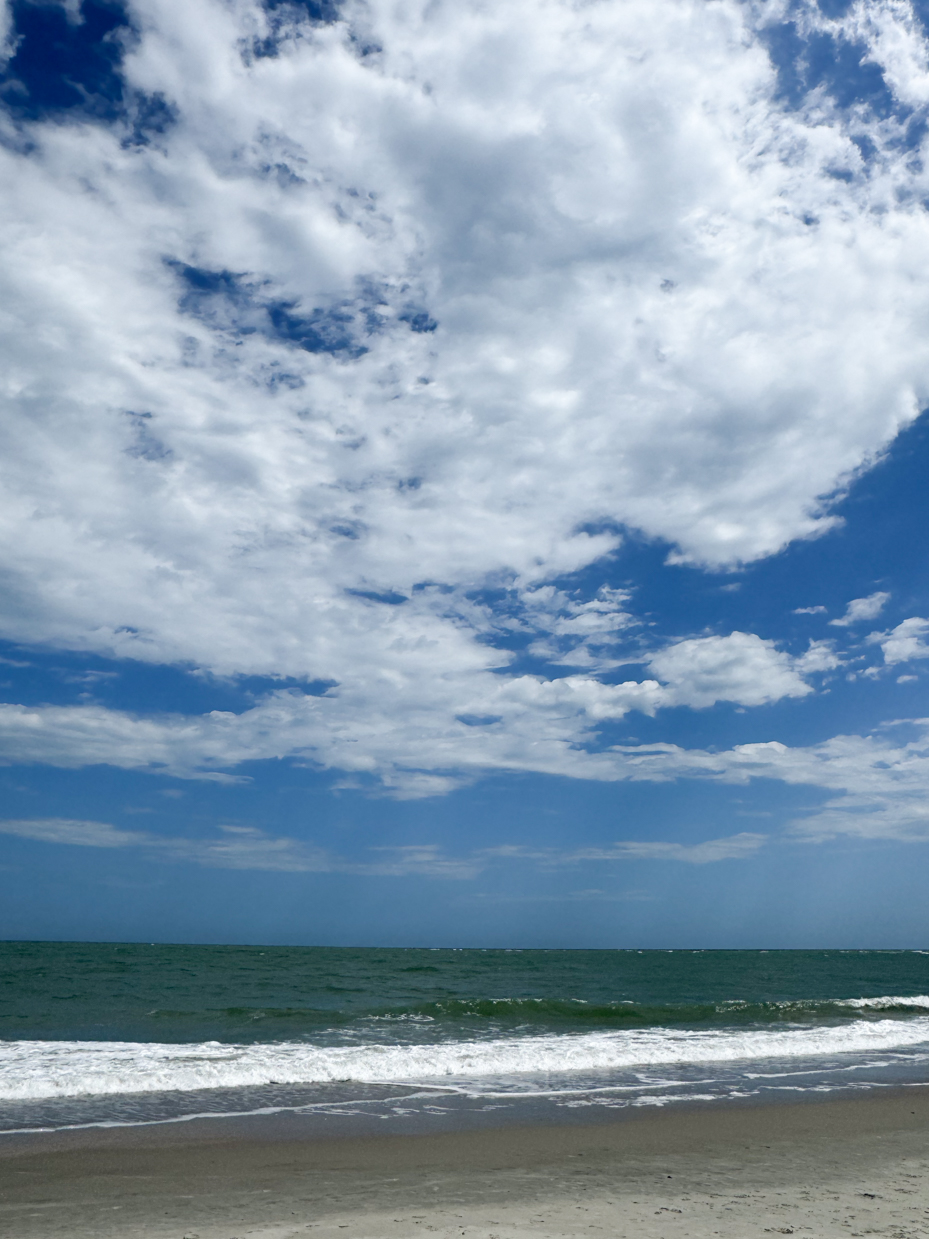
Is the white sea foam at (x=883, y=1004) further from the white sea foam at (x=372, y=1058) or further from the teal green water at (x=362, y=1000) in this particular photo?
the white sea foam at (x=372, y=1058)

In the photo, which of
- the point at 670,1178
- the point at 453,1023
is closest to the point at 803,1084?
the point at 670,1178

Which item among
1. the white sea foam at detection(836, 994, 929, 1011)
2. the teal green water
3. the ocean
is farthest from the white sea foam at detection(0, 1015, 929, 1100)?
the white sea foam at detection(836, 994, 929, 1011)

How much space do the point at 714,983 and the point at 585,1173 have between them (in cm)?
3708

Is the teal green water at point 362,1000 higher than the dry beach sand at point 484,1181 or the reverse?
higher

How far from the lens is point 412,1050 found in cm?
1856

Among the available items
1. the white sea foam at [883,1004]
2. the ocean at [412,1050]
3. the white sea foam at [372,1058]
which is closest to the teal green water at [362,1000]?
the ocean at [412,1050]

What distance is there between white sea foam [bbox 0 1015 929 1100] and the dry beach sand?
12.1 ft

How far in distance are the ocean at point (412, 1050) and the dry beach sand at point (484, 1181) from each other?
148cm

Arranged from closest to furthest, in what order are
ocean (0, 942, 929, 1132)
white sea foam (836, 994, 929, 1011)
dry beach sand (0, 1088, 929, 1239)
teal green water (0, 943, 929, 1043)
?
dry beach sand (0, 1088, 929, 1239) < ocean (0, 942, 929, 1132) < teal green water (0, 943, 929, 1043) < white sea foam (836, 994, 929, 1011)

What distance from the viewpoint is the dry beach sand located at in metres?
7.50

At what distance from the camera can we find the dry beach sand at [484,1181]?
7.50 metres

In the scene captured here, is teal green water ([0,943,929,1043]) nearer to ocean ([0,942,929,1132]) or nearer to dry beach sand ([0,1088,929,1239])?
ocean ([0,942,929,1132])

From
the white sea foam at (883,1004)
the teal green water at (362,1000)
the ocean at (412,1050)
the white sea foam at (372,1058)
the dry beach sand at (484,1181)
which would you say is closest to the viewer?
the dry beach sand at (484,1181)

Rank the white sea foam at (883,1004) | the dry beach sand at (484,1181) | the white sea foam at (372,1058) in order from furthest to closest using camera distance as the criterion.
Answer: the white sea foam at (883,1004)
the white sea foam at (372,1058)
the dry beach sand at (484,1181)
